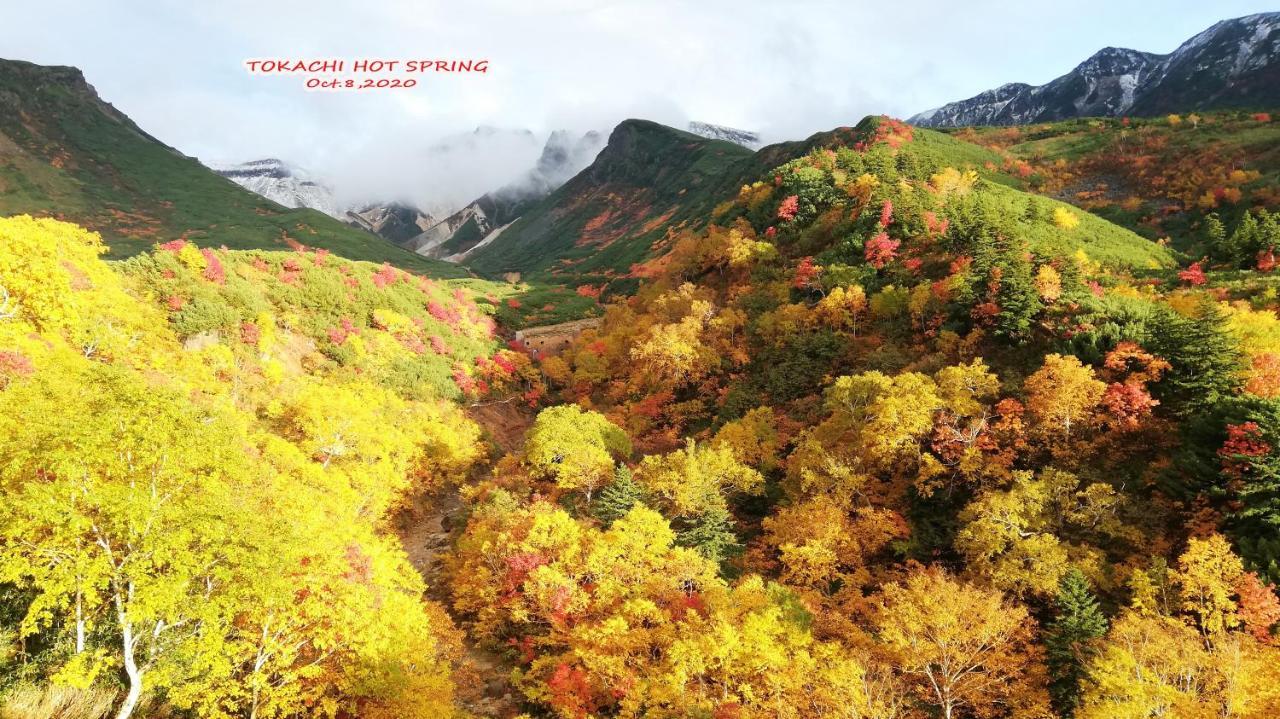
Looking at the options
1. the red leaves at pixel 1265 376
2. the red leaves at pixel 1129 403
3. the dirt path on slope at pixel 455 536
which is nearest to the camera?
the red leaves at pixel 1265 376

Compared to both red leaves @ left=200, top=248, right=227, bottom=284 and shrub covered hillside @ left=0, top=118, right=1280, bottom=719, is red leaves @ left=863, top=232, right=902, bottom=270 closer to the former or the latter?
shrub covered hillside @ left=0, top=118, right=1280, bottom=719

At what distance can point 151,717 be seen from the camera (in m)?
20.6

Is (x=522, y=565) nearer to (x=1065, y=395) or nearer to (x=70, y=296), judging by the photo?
(x=70, y=296)

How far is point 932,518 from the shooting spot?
35531mm

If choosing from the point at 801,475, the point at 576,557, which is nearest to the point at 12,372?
the point at 576,557

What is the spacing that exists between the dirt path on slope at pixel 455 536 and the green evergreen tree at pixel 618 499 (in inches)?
422

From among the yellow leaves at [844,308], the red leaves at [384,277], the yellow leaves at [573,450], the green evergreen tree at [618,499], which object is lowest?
the green evergreen tree at [618,499]

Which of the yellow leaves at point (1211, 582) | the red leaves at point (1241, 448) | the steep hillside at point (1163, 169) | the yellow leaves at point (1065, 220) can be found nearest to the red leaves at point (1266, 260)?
the steep hillside at point (1163, 169)

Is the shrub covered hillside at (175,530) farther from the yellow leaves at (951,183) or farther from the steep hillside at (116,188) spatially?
the steep hillside at (116,188)

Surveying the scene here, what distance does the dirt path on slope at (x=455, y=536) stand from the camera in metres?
31.9

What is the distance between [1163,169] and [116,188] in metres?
247

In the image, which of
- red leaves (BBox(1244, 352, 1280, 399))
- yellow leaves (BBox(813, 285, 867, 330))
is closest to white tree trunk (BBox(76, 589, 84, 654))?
red leaves (BBox(1244, 352, 1280, 399))

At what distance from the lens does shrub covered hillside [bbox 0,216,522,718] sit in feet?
58.0

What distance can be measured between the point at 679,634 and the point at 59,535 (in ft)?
80.4
